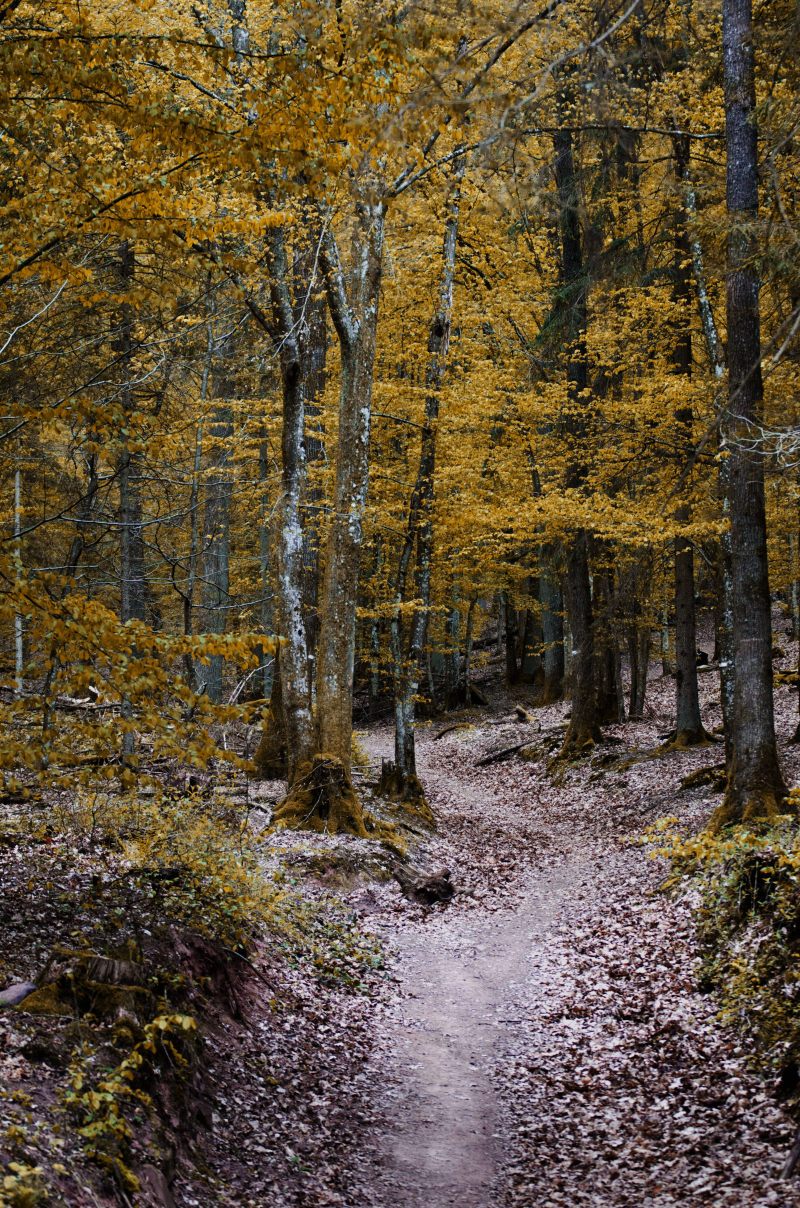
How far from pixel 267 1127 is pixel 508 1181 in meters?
1.46

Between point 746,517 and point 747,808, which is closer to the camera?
point 747,808

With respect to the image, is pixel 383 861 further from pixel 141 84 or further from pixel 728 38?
pixel 728 38

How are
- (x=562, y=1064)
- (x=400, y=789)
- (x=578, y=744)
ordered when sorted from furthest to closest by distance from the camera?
(x=578, y=744) → (x=400, y=789) → (x=562, y=1064)

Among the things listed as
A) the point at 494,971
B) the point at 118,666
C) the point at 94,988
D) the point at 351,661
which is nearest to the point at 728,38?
the point at 351,661

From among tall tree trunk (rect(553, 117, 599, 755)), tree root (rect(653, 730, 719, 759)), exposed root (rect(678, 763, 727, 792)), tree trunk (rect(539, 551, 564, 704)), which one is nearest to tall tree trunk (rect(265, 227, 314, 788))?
exposed root (rect(678, 763, 727, 792))

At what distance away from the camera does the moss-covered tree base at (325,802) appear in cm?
1054

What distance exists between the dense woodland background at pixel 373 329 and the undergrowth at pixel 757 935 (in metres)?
1.71

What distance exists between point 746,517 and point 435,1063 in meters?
6.38

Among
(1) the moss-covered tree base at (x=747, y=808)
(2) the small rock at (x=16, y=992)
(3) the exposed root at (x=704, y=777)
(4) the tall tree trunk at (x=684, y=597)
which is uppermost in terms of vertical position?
→ (4) the tall tree trunk at (x=684, y=597)

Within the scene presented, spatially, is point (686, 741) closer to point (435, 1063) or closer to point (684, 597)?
point (684, 597)

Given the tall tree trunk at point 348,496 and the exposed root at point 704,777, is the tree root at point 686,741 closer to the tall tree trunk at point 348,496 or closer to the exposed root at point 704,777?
the exposed root at point 704,777

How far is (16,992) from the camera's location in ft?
14.8

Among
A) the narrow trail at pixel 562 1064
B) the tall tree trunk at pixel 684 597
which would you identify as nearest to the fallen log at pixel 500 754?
the tall tree trunk at pixel 684 597

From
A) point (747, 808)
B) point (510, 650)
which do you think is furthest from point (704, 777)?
point (510, 650)
